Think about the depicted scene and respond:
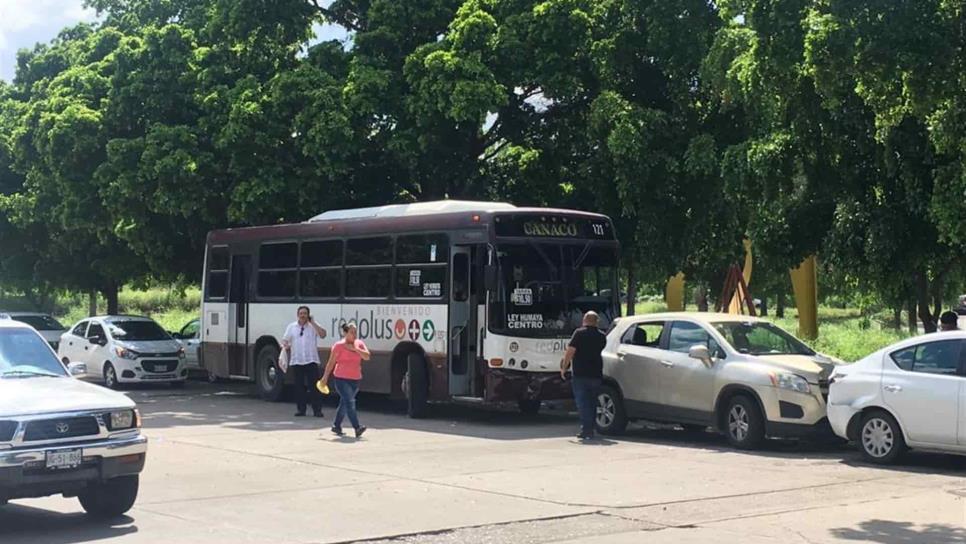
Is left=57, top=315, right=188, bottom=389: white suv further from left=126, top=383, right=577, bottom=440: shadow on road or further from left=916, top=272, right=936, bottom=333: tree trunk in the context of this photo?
left=916, top=272, right=936, bottom=333: tree trunk

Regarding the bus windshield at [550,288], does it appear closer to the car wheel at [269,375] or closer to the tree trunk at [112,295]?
the car wheel at [269,375]

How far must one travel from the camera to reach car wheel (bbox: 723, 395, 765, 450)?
51.1ft

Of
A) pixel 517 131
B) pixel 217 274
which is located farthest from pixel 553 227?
pixel 217 274

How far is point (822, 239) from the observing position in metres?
18.7

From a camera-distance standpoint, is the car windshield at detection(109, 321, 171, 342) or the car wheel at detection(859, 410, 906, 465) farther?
the car windshield at detection(109, 321, 171, 342)

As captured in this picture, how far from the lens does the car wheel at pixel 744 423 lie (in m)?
15.6

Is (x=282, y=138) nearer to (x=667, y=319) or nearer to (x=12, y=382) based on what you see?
(x=667, y=319)

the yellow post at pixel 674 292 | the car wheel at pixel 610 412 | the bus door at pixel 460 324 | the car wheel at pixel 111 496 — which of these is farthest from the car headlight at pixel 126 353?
the car wheel at pixel 111 496

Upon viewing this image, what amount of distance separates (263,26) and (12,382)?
53.8ft

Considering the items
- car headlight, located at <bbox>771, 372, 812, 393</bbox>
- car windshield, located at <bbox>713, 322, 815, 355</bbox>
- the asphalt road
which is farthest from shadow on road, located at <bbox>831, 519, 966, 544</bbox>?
car windshield, located at <bbox>713, 322, 815, 355</bbox>

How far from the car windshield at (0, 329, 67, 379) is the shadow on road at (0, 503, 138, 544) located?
127 cm

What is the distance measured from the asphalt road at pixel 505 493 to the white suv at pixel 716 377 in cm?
→ 43

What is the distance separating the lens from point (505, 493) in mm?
12102

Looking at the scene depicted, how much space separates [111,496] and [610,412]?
29.5ft
